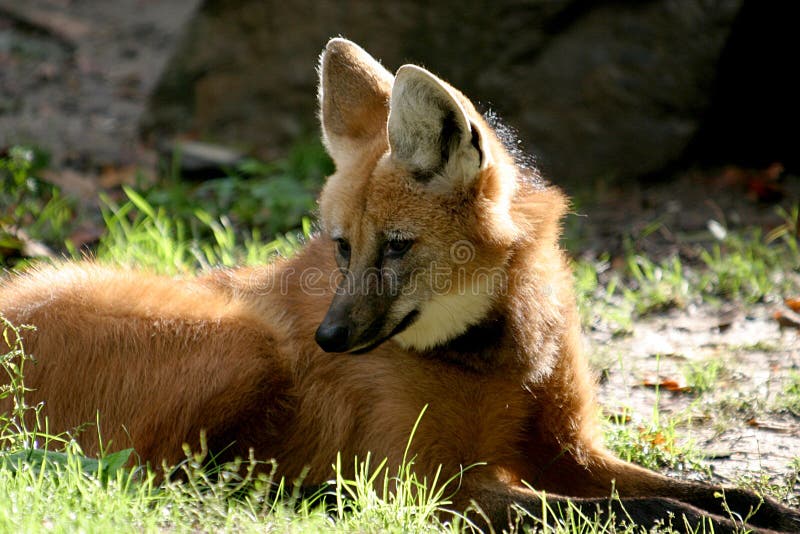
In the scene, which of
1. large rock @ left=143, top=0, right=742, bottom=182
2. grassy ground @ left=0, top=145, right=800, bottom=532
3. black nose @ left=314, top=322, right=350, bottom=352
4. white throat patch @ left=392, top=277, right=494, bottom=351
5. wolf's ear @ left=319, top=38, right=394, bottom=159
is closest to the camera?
grassy ground @ left=0, top=145, right=800, bottom=532

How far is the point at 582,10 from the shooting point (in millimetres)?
6695

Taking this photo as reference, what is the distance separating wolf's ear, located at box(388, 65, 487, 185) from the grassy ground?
0.99m

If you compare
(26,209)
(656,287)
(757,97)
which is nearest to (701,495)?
(656,287)

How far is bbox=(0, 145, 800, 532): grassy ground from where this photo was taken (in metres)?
2.48

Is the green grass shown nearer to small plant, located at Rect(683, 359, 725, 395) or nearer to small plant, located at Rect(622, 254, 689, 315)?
small plant, located at Rect(622, 254, 689, 315)

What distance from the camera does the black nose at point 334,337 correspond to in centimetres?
279

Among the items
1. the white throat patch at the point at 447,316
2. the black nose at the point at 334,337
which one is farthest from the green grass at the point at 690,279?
Result: the black nose at the point at 334,337

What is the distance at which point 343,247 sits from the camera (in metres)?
3.06

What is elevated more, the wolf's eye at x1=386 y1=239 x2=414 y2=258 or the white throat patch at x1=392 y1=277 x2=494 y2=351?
the wolf's eye at x1=386 y1=239 x2=414 y2=258

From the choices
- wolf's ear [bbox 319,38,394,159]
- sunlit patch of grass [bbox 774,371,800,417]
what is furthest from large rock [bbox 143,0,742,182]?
wolf's ear [bbox 319,38,394,159]

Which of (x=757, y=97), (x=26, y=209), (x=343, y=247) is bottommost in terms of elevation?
(x=26, y=209)

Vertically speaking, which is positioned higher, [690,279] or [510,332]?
[510,332]

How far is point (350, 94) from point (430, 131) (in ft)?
2.02

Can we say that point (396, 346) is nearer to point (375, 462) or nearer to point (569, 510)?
point (375, 462)
